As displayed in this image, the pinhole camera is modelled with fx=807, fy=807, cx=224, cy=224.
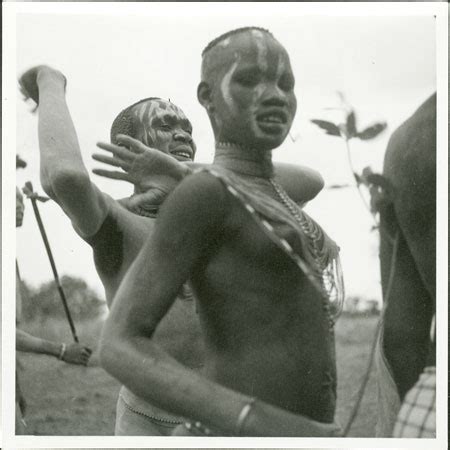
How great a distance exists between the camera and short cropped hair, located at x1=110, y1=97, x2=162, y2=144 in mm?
2219

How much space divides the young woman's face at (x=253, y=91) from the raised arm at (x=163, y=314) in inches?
8.0

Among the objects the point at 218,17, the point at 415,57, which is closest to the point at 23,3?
the point at 218,17

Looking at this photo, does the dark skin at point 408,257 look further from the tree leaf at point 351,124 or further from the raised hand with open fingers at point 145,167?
the raised hand with open fingers at point 145,167

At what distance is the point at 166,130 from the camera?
221cm

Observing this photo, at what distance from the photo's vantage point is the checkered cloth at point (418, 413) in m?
2.15

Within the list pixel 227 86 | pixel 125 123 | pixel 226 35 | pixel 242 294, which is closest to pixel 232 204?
pixel 242 294

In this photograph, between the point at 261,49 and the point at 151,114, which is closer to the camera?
the point at 261,49

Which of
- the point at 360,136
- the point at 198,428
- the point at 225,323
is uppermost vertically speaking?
the point at 360,136

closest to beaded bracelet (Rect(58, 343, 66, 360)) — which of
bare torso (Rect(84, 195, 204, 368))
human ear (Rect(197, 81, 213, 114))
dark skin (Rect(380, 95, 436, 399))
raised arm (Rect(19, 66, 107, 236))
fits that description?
bare torso (Rect(84, 195, 204, 368))

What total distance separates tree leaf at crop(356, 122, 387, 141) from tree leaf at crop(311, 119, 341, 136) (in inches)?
2.3

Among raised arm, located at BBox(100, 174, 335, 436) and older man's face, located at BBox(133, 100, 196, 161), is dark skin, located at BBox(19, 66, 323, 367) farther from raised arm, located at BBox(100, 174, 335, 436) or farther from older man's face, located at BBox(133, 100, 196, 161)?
raised arm, located at BBox(100, 174, 335, 436)

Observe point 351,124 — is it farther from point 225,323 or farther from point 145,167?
point 225,323

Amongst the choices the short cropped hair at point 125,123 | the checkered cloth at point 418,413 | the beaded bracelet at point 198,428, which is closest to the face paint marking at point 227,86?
the short cropped hair at point 125,123

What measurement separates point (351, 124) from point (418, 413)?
808 mm
